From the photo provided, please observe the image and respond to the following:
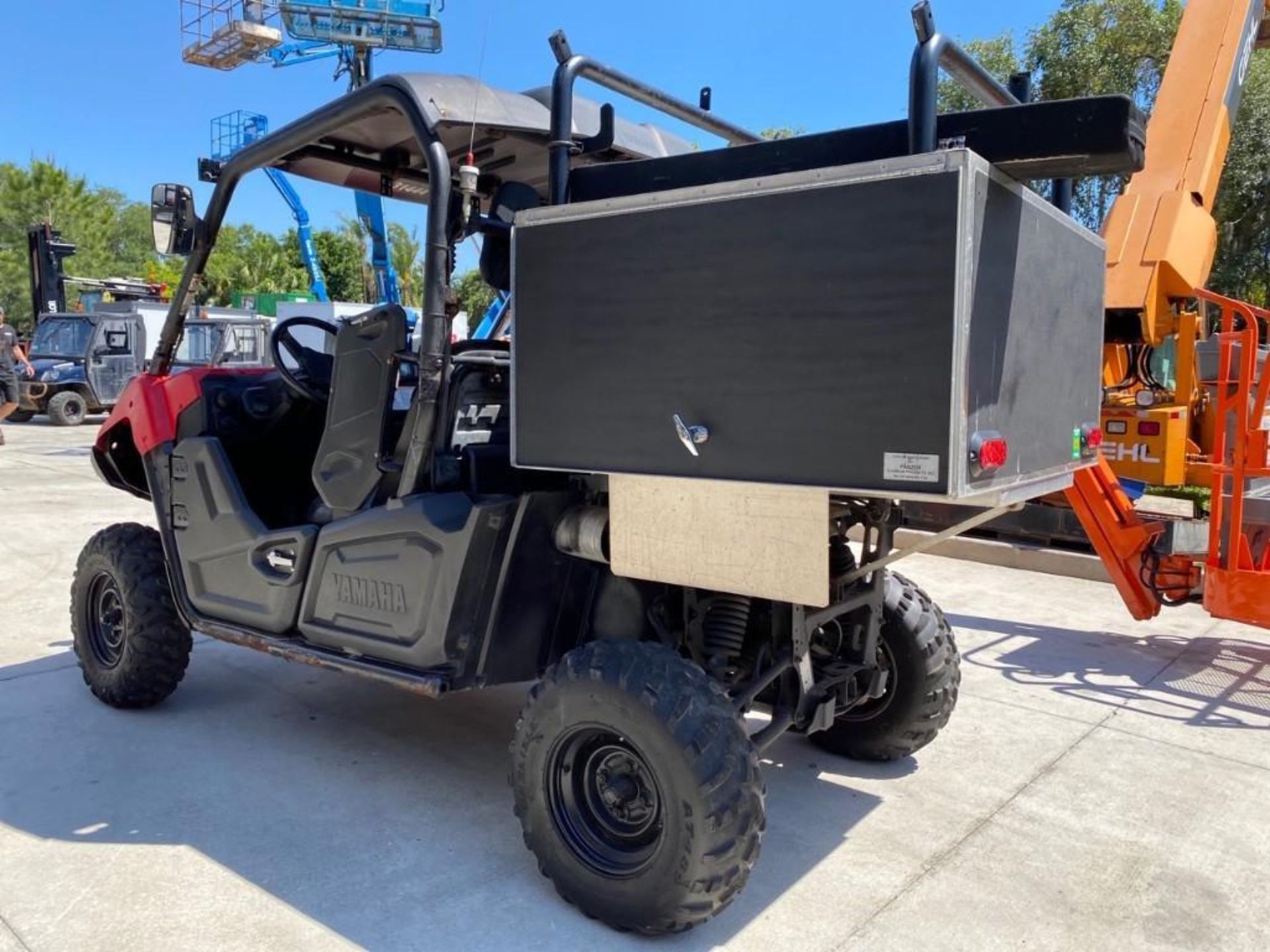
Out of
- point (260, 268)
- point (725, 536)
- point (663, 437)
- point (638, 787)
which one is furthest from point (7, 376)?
point (260, 268)

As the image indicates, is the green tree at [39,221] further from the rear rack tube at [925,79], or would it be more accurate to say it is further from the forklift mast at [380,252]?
the rear rack tube at [925,79]

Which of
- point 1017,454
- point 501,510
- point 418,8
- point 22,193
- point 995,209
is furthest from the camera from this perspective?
point 22,193

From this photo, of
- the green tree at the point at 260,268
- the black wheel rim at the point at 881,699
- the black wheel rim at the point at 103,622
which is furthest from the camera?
the green tree at the point at 260,268

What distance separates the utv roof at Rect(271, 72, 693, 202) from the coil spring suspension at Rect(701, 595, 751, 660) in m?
1.45

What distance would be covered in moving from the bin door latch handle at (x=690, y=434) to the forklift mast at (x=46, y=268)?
78.8 ft

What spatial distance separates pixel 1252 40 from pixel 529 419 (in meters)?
6.88

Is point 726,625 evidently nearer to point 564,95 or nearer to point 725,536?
point 725,536

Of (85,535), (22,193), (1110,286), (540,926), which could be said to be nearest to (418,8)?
(1110,286)

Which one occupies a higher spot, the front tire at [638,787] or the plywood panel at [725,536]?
the plywood panel at [725,536]

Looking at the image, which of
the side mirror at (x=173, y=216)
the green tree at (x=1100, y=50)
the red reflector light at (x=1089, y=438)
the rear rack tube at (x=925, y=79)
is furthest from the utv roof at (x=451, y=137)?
the green tree at (x=1100, y=50)

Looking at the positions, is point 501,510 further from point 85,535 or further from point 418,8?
point 85,535

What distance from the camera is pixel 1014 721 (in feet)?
15.6

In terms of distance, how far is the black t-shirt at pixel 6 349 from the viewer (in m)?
14.9

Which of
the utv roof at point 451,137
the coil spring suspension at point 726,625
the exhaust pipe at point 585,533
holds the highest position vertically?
the utv roof at point 451,137
